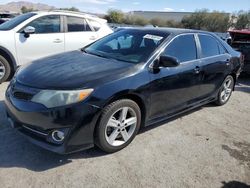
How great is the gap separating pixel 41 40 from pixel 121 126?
4.10m

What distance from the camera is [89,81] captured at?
3.45 m

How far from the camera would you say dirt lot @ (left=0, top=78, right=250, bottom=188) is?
128 inches

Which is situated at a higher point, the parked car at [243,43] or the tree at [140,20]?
the parked car at [243,43]

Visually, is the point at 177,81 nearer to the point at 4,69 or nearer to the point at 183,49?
the point at 183,49

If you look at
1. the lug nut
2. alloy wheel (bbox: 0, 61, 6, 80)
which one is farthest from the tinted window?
alloy wheel (bbox: 0, 61, 6, 80)

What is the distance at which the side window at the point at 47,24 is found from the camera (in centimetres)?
701

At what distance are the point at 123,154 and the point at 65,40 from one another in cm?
444

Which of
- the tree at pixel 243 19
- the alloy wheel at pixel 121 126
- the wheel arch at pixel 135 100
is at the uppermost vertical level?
the wheel arch at pixel 135 100

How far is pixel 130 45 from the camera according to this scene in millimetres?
4562

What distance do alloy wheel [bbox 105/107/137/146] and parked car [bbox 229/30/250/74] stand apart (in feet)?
19.5

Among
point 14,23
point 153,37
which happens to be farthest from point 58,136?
point 14,23

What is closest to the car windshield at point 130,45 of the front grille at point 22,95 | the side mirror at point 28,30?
the front grille at point 22,95

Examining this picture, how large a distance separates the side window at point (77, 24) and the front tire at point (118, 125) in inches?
173

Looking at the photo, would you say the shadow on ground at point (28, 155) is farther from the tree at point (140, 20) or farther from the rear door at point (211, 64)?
the tree at point (140, 20)
